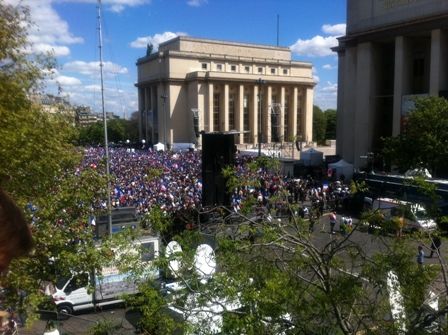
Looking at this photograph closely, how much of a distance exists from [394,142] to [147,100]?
7586 cm

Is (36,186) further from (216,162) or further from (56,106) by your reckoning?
(216,162)

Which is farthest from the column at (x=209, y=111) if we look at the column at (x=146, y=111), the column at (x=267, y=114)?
the column at (x=146, y=111)

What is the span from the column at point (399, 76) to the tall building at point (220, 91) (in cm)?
4192

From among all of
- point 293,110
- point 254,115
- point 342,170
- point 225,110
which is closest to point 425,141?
point 342,170

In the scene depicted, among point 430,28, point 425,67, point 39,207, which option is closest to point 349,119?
point 425,67

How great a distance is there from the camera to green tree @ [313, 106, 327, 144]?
365 feet

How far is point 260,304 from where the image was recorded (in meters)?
5.58

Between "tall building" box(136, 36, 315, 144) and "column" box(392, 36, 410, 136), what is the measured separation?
138ft

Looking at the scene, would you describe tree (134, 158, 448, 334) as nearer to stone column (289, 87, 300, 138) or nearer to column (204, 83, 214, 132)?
column (204, 83, 214, 132)

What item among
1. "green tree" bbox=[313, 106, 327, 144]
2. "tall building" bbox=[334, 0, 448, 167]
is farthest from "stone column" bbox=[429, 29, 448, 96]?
"green tree" bbox=[313, 106, 327, 144]

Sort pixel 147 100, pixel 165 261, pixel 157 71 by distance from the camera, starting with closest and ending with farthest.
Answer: pixel 165 261, pixel 157 71, pixel 147 100

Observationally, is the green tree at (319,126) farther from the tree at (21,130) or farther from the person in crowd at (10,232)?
the person in crowd at (10,232)

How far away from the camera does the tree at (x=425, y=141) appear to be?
27906mm

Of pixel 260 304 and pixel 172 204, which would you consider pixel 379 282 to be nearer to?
pixel 260 304
